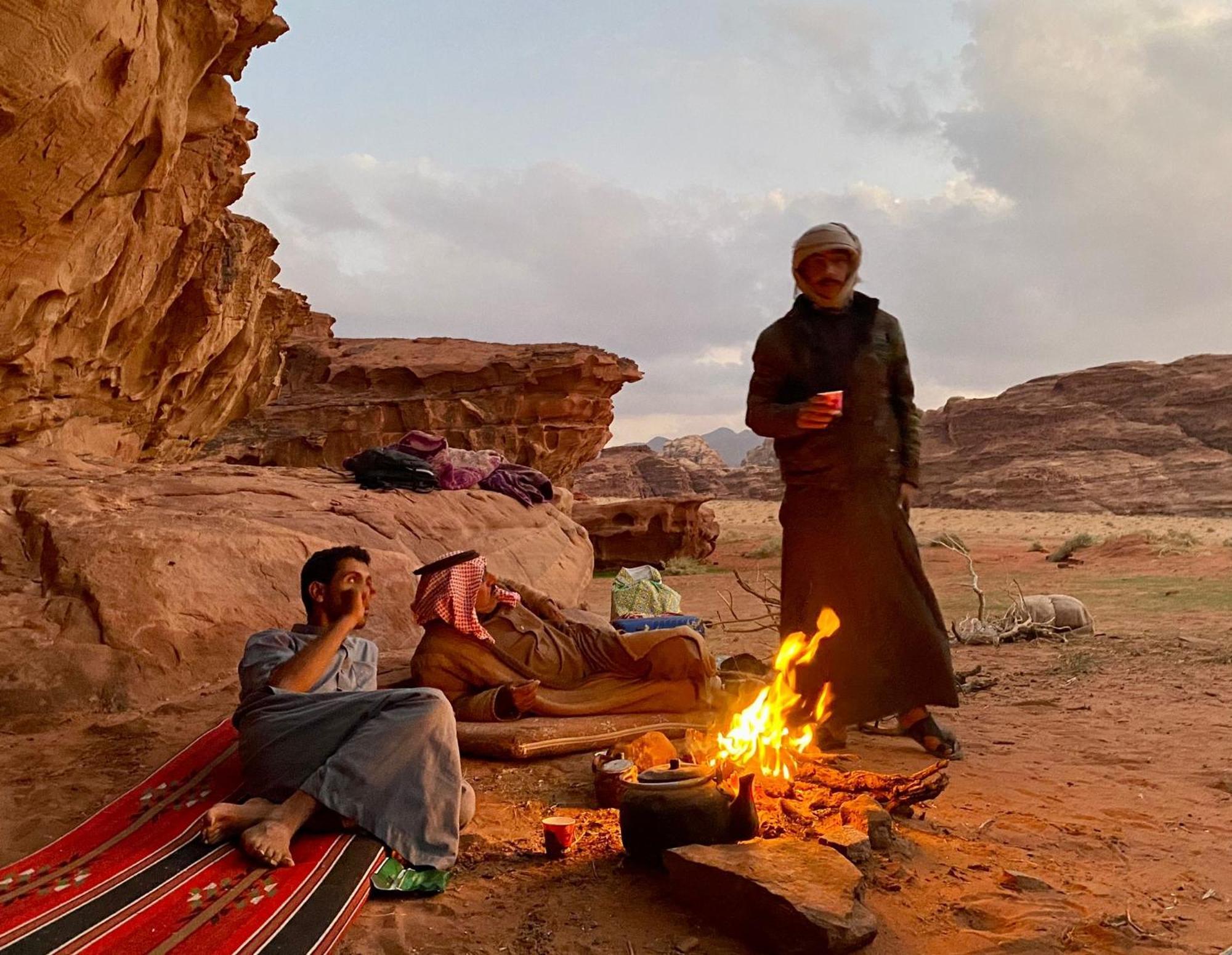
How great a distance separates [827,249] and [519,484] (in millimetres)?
6259

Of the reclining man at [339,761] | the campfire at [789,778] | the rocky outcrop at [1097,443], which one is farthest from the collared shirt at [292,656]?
the rocky outcrop at [1097,443]

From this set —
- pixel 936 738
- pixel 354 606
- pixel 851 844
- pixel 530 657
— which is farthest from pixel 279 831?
pixel 936 738

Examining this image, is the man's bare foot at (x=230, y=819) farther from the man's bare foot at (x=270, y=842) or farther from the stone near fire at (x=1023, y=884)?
the stone near fire at (x=1023, y=884)

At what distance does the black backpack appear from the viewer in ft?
26.3

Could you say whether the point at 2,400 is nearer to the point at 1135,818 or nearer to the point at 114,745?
the point at 114,745

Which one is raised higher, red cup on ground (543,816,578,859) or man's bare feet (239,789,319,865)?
man's bare feet (239,789,319,865)

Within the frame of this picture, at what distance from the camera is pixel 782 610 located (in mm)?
4125

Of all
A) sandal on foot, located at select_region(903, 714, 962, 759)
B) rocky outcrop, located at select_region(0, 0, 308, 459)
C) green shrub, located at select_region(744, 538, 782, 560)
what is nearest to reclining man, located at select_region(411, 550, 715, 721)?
sandal on foot, located at select_region(903, 714, 962, 759)

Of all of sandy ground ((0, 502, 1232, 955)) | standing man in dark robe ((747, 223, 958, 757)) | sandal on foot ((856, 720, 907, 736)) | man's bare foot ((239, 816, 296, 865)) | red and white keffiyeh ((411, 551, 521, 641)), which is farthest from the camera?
sandal on foot ((856, 720, 907, 736))

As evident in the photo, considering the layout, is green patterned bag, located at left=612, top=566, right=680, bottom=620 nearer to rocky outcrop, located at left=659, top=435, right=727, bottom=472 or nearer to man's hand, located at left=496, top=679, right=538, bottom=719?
man's hand, located at left=496, top=679, right=538, bottom=719

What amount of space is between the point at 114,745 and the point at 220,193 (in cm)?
971

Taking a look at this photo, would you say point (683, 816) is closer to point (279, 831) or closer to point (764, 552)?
point (279, 831)

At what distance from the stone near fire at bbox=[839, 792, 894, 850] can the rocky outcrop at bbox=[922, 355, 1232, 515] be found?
4422cm

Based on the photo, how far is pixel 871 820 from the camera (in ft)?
9.45
